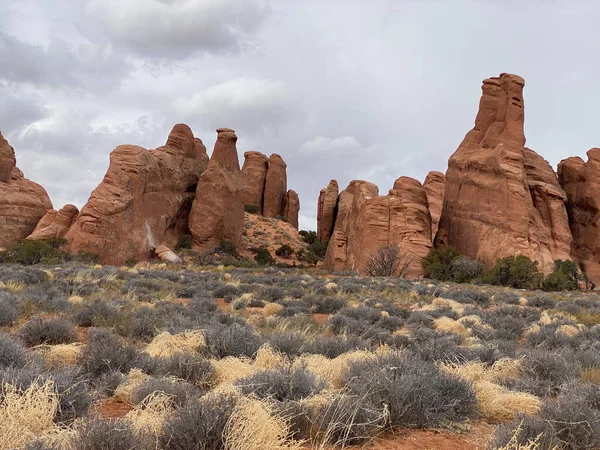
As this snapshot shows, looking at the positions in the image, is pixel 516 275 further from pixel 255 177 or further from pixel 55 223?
pixel 255 177

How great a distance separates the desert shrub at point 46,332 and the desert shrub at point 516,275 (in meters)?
29.6

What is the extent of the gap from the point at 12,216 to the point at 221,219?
1770cm

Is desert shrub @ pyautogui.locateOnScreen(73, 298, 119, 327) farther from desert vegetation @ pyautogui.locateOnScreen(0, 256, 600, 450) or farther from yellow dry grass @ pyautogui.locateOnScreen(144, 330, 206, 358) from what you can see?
yellow dry grass @ pyautogui.locateOnScreen(144, 330, 206, 358)

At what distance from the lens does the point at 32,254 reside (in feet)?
96.0

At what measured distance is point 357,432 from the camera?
11.4 ft

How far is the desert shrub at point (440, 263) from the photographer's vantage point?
118ft

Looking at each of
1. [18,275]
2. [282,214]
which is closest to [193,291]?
[18,275]

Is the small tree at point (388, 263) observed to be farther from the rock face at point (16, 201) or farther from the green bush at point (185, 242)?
the rock face at point (16, 201)

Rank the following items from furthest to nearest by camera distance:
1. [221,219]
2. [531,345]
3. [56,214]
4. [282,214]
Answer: [282,214] → [221,219] → [56,214] → [531,345]

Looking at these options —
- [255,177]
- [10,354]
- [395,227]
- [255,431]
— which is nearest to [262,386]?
[255,431]

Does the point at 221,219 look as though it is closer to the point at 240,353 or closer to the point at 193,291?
the point at 193,291

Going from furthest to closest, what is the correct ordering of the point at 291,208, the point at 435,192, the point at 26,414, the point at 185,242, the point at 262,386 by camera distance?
the point at 291,208, the point at 435,192, the point at 185,242, the point at 262,386, the point at 26,414

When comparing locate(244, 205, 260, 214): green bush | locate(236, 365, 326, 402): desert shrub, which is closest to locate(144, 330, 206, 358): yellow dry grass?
locate(236, 365, 326, 402): desert shrub

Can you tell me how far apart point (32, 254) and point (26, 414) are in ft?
98.2
